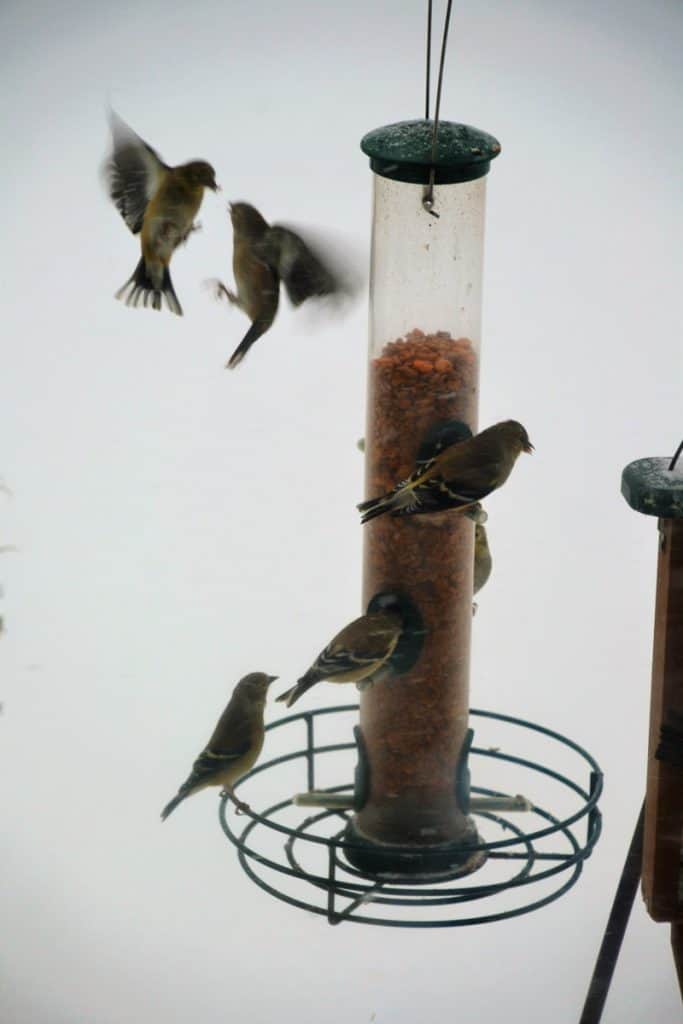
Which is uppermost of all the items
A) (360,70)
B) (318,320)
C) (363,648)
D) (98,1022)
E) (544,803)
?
(360,70)

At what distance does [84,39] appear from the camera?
163 inches

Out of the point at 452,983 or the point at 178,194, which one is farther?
the point at 452,983

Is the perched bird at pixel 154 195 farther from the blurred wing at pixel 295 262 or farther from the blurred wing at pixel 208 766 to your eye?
the blurred wing at pixel 208 766

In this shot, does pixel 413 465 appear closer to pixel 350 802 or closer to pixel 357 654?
pixel 357 654

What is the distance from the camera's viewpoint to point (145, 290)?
248 cm

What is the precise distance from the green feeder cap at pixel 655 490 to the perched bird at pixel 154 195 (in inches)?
31.2

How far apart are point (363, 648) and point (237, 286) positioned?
2.09ft

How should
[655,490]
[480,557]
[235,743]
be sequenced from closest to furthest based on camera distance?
[655,490]
[235,743]
[480,557]

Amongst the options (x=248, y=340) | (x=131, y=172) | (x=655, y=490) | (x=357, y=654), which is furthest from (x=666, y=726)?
(x=131, y=172)

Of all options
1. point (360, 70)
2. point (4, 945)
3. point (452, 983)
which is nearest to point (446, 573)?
point (360, 70)

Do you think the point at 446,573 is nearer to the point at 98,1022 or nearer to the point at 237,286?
the point at 237,286

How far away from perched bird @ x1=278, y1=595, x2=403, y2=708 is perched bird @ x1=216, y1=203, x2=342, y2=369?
0.48 meters

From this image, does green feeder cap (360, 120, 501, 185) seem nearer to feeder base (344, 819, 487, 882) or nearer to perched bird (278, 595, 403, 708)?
perched bird (278, 595, 403, 708)

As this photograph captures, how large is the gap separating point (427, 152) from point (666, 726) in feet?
3.13
